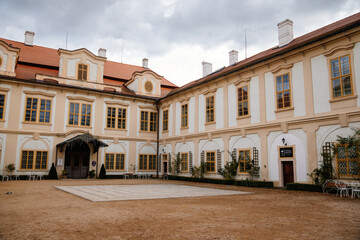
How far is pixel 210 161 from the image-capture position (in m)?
20.8

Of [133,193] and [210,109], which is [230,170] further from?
[133,193]

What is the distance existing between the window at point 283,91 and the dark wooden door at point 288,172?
308cm

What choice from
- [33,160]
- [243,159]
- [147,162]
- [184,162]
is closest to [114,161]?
[147,162]

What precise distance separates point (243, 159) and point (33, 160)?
14986mm

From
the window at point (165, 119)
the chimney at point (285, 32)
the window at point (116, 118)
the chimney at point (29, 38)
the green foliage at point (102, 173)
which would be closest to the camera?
the chimney at point (285, 32)

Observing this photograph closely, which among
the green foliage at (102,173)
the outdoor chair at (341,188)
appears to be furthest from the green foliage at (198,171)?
the outdoor chair at (341,188)

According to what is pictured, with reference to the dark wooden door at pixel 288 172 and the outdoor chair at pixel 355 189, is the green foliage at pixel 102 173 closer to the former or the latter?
the dark wooden door at pixel 288 172

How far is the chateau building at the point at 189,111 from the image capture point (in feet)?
46.7

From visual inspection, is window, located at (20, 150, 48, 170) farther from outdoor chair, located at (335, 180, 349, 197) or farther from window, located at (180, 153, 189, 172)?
outdoor chair, located at (335, 180, 349, 197)

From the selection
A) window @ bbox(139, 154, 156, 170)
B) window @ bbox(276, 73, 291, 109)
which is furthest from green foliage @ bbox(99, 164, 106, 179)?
window @ bbox(276, 73, 291, 109)

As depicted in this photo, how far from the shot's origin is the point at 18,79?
2127 cm

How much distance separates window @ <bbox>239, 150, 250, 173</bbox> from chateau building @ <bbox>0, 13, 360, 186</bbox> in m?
0.07

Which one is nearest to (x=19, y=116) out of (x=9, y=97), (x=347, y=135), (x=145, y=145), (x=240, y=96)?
(x=9, y=97)

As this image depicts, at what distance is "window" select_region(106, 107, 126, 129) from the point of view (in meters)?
25.1
